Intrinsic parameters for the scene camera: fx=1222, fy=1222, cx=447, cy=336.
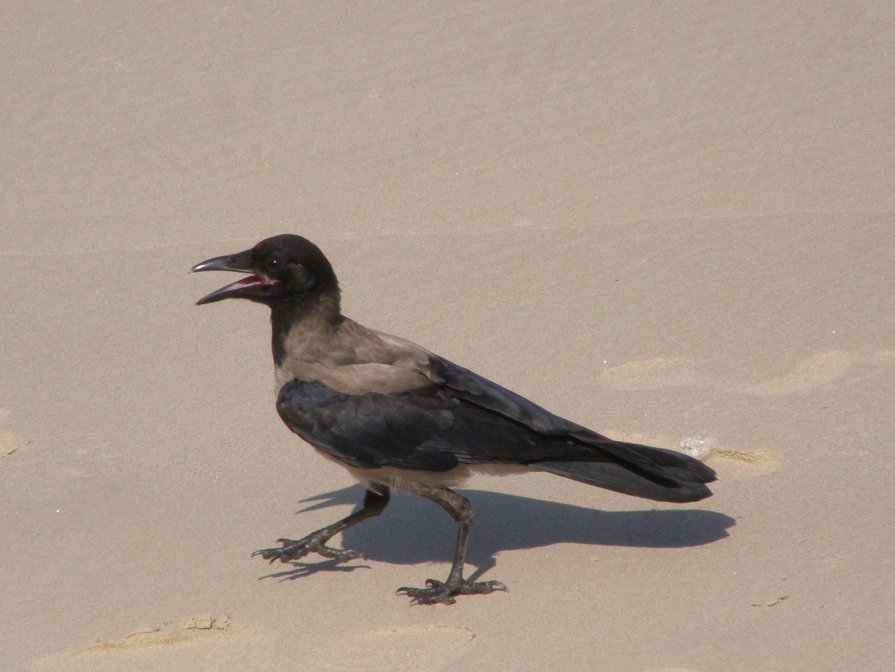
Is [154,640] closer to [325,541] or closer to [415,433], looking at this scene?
[325,541]

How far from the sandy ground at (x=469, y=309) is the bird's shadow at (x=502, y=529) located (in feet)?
0.07

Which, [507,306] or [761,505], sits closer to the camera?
[761,505]

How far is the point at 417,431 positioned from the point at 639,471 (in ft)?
3.13

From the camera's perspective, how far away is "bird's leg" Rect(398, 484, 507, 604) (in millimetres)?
4914

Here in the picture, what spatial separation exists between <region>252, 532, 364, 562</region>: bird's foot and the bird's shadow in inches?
2.1

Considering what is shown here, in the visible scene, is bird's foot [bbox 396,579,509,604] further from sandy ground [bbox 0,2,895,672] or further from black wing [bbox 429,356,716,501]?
black wing [bbox 429,356,716,501]

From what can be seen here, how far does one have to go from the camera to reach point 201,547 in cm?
548

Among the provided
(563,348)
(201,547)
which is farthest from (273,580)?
(563,348)

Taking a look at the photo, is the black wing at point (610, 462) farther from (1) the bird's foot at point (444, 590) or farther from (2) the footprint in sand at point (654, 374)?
(2) the footprint in sand at point (654, 374)

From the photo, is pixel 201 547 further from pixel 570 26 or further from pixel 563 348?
pixel 570 26

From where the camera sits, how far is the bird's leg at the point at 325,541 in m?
5.35

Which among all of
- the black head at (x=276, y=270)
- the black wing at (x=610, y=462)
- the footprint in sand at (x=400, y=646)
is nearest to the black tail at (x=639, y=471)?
the black wing at (x=610, y=462)

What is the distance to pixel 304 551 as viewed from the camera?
211 inches

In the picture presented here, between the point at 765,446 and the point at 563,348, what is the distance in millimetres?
1697
